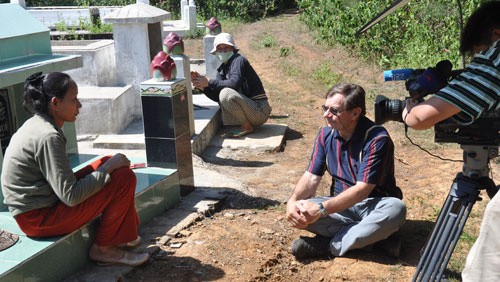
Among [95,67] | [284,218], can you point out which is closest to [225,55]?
[95,67]

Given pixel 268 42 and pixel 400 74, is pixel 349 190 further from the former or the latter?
pixel 268 42

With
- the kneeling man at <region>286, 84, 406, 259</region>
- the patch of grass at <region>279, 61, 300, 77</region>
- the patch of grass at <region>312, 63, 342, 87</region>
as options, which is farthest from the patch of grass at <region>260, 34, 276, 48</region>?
the kneeling man at <region>286, 84, 406, 259</region>

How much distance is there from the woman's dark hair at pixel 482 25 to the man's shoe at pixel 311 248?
174cm

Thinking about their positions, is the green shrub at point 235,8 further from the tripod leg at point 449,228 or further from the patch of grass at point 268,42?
the tripod leg at point 449,228

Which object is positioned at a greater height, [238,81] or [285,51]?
[238,81]

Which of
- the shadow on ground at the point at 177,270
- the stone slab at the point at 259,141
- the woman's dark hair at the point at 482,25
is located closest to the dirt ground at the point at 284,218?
the shadow on ground at the point at 177,270

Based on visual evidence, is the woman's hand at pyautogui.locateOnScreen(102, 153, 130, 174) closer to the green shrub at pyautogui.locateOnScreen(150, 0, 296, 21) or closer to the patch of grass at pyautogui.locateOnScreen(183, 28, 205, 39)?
the patch of grass at pyautogui.locateOnScreen(183, 28, 205, 39)

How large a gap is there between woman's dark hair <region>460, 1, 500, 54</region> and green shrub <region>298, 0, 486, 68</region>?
22.5 feet

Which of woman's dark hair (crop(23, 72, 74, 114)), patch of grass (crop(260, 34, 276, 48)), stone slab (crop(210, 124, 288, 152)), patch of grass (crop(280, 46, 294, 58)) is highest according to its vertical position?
woman's dark hair (crop(23, 72, 74, 114))

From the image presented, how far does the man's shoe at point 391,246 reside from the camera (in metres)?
4.14

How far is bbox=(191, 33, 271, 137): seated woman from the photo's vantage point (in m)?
7.40

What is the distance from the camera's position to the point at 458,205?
3.28 m

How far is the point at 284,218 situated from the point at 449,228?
2.01 m

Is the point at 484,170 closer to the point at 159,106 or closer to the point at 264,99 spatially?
the point at 159,106
